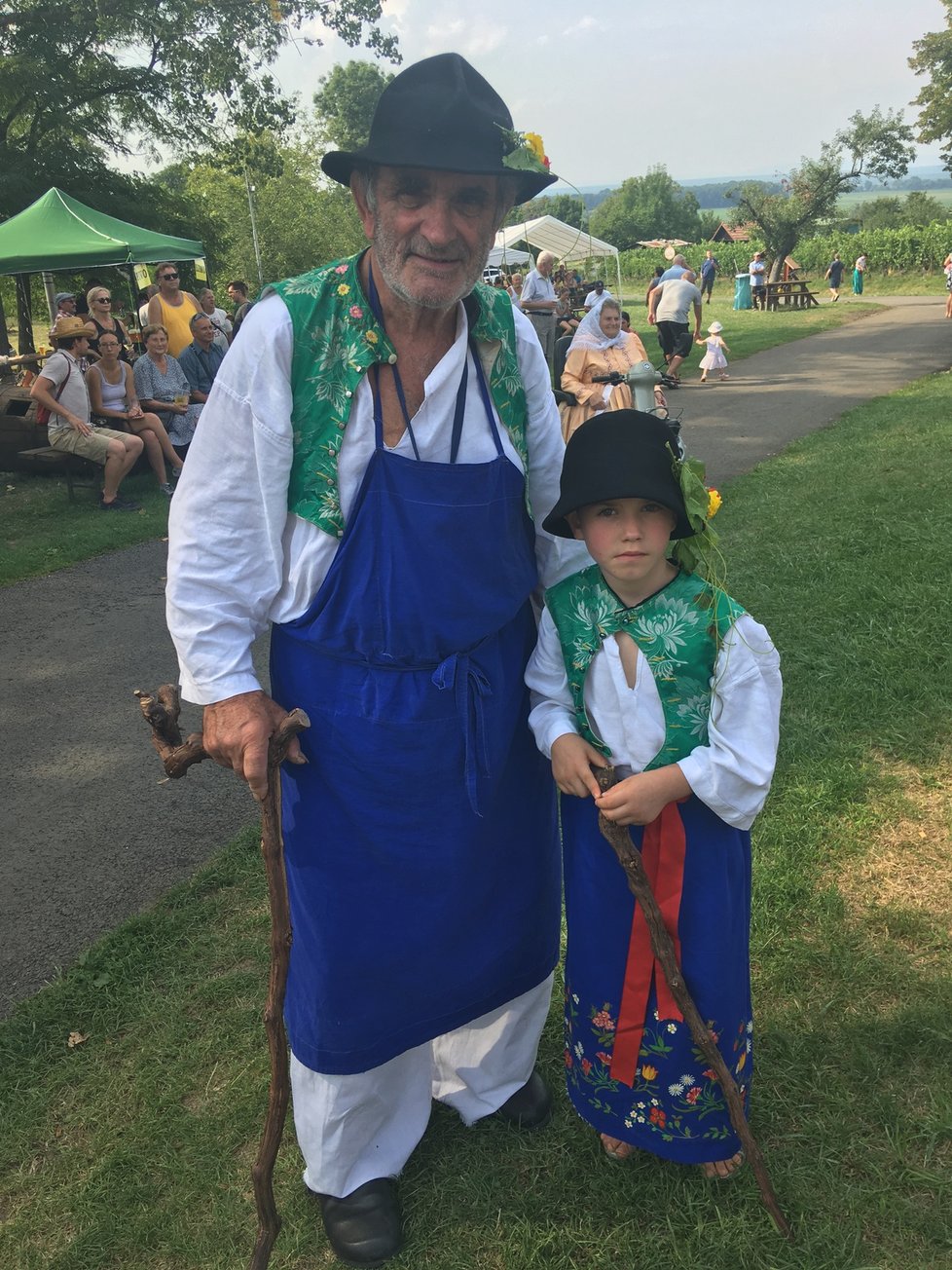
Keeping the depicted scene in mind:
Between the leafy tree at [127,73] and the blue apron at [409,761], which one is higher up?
the leafy tree at [127,73]

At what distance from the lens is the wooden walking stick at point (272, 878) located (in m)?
1.78

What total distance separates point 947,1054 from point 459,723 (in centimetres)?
158

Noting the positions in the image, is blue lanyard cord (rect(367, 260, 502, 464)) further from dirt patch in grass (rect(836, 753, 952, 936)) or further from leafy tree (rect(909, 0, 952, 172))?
leafy tree (rect(909, 0, 952, 172))

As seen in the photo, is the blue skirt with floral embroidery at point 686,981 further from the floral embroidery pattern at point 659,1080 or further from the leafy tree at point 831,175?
the leafy tree at point 831,175

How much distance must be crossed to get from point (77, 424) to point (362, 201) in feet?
24.3

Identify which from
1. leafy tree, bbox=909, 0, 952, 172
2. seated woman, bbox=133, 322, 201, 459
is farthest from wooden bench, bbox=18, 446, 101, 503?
leafy tree, bbox=909, 0, 952, 172

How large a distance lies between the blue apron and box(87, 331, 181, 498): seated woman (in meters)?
7.63

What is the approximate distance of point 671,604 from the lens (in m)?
1.89

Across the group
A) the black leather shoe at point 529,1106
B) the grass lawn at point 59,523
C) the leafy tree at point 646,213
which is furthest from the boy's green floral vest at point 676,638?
the leafy tree at point 646,213

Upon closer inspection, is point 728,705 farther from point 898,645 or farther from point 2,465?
point 2,465

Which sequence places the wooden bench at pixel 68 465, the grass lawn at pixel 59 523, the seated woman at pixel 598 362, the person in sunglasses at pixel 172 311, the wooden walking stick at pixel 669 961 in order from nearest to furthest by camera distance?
1. the wooden walking stick at pixel 669 961
2. the grass lawn at pixel 59 523
3. the seated woman at pixel 598 362
4. the wooden bench at pixel 68 465
5. the person in sunglasses at pixel 172 311

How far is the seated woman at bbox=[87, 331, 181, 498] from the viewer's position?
9008 mm

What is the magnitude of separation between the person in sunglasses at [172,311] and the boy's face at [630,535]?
9.51 metres

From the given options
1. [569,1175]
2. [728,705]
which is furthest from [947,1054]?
[728,705]
